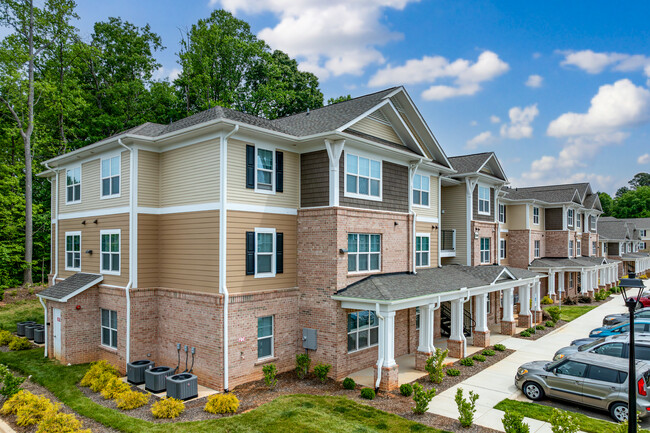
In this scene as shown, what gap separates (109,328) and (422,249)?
1462 centimetres

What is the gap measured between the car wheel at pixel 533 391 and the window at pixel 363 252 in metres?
6.67

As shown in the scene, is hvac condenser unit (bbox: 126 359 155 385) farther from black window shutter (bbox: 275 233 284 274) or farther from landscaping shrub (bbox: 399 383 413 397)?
landscaping shrub (bbox: 399 383 413 397)

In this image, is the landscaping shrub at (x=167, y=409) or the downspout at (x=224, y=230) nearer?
the landscaping shrub at (x=167, y=409)

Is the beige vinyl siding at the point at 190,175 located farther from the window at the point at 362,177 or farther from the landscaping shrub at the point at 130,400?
the landscaping shrub at the point at 130,400

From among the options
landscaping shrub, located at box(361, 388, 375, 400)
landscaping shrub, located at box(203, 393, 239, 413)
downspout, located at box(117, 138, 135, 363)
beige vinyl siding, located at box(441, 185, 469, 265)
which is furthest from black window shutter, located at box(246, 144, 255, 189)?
beige vinyl siding, located at box(441, 185, 469, 265)

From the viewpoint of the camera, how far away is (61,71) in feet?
120

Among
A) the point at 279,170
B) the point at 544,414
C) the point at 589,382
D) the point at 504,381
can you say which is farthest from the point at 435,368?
the point at 279,170

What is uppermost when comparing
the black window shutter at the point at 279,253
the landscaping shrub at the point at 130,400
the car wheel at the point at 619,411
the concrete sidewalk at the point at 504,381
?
the black window shutter at the point at 279,253

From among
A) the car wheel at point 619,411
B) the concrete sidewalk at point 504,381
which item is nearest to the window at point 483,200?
the concrete sidewalk at point 504,381

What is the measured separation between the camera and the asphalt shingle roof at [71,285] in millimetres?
16719

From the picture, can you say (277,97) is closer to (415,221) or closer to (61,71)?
(61,71)

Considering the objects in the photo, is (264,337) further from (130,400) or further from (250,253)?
(130,400)

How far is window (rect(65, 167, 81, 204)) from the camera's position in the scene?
62.6 ft

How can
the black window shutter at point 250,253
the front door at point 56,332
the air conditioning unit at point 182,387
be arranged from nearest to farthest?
the air conditioning unit at point 182,387
the black window shutter at point 250,253
the front door at point 56,332
